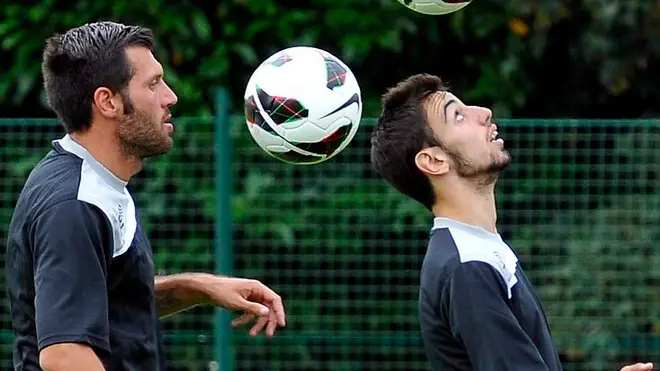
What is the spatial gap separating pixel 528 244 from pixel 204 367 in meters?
1.84

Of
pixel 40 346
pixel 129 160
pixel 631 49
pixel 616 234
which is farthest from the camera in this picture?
pixel 631 49

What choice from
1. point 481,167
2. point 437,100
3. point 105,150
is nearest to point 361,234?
point 437,100

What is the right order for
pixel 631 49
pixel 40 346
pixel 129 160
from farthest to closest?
pixel 631 49 < pixel 129 160 < pixel 40 346

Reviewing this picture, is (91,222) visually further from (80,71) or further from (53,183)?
(80,71)

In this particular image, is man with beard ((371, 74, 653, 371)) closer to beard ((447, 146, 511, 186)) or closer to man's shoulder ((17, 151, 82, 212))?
beard ((447, 146, 511, 186))

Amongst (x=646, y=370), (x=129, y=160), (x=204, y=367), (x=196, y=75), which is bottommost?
(x=204, y=367)

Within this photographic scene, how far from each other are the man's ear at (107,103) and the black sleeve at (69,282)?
0.38 meters

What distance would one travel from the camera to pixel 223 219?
24.5ft

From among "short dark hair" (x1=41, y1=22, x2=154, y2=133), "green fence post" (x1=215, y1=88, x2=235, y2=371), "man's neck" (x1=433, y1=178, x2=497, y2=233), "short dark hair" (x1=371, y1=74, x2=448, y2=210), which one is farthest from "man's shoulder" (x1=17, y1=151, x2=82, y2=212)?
"green fence post" (x1=215, y1=88, x2=235, y2=371)

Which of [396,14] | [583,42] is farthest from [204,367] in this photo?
[583,42]

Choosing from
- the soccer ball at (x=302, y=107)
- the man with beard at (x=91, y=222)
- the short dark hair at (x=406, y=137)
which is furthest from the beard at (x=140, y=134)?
the soccer ball at (x=302, y=107)

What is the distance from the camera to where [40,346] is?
358cm

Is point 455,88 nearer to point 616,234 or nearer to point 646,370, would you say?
point 616,234

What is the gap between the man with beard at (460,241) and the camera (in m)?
3.59
